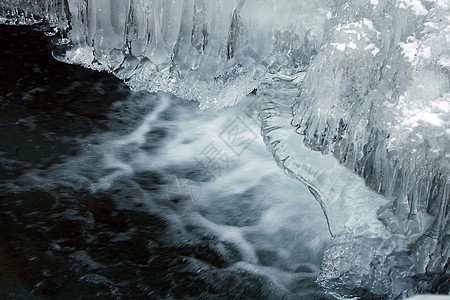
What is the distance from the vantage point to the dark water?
2.12 metres

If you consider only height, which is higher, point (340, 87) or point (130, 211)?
point (340, 87)

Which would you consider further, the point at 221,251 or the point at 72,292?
the point at 221,251

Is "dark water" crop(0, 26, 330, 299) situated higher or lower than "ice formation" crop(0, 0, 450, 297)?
lower

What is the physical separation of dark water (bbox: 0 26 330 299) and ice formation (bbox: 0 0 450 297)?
26 centimetres

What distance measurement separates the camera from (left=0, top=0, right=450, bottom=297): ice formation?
7.06ft

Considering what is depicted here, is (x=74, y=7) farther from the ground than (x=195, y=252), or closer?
farther from the ground

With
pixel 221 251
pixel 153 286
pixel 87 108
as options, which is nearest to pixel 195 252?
pixel 221 251

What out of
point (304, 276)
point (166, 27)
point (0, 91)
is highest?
point (166, 27)

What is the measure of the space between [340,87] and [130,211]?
1.26m

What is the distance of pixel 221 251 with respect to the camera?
2385 millimetres

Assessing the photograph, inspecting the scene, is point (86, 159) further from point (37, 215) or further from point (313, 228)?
point (313, 228)

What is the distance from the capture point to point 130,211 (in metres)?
2.53

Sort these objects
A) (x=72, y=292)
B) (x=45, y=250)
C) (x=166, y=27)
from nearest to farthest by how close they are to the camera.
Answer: (x=72, y=292), (x=45, y=250), (x=166, y=27)

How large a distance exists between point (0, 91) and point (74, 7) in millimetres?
790
